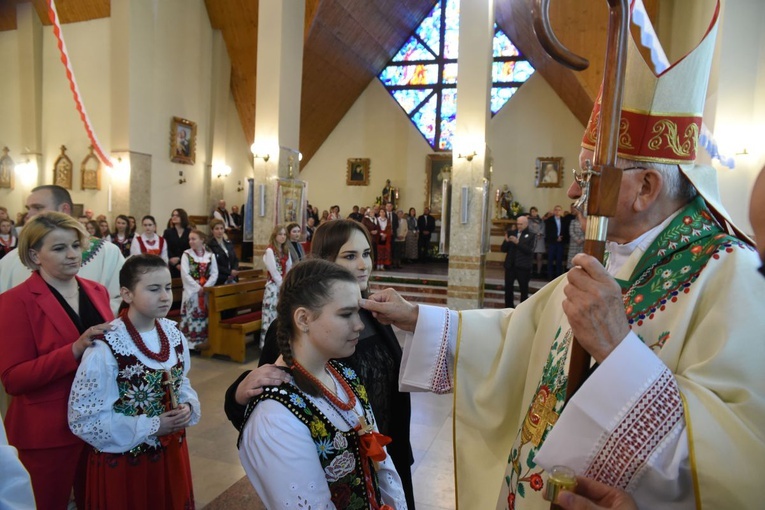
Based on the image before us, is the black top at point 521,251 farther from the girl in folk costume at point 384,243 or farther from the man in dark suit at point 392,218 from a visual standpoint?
the man in dark suit at point 392,218

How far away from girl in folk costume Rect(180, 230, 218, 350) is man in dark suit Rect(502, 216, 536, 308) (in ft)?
17.3

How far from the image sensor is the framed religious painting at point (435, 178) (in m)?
15.9

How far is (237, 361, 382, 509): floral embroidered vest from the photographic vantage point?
4.30ft

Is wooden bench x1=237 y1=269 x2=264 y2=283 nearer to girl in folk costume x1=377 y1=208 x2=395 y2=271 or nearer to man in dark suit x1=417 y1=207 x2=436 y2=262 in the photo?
girl in folk costume x1=377 y1=208 x2=395 y2=271

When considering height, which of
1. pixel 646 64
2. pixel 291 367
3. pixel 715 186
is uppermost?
pixel 646 64

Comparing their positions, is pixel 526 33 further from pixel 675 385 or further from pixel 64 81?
pixel 675 385

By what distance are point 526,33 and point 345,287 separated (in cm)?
1354

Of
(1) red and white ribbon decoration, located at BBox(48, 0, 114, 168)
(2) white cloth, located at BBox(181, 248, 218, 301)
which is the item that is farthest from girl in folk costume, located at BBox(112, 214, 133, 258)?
(2) white cloth, located at BBox(181, 248, 218, 301)

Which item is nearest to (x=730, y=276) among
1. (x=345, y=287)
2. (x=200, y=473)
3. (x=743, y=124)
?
(x=345, y=287)

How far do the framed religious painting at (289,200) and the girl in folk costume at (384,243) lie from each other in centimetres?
259

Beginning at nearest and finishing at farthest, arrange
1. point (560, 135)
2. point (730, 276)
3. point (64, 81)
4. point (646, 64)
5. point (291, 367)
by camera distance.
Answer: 1. point (730, 276)
2. point (646, 64)
3. point (291, 367)
4. point (64, 81)
5. point (560, 135)

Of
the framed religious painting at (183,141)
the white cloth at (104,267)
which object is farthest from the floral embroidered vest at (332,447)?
the framed religious painting at (183,141)

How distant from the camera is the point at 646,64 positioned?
1.31 metres

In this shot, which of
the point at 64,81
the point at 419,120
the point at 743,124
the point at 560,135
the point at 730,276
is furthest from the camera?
the point at 419,120
